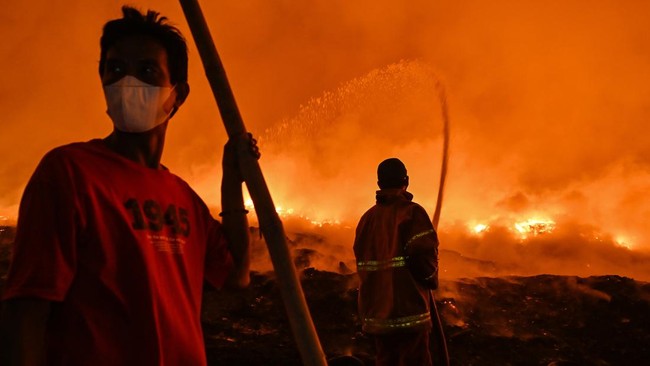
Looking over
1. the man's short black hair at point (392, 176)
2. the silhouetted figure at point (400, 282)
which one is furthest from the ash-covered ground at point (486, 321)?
the man's short black hair at point (392, 176)

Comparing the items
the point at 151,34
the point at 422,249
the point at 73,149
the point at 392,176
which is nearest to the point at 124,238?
the point at 73,149

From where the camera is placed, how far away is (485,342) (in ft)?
27.8

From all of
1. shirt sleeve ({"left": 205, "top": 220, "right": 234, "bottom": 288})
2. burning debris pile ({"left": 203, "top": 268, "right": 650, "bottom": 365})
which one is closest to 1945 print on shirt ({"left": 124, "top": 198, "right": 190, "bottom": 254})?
shirt sleeve ({"left": 205, "top": 220, "right": 234, "bottom": 288})

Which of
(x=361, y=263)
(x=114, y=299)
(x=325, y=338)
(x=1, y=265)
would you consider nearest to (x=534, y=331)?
(x=325, y=338)

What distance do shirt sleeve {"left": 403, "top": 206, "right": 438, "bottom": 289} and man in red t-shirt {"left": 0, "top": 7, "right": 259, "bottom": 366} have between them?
279 centimetres

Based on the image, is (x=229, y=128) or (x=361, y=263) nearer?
(x=229, y=128)

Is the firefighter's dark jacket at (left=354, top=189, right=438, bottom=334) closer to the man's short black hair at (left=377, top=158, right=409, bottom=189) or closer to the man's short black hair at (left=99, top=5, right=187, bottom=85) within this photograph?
the man's short black hair at (left=377, top=158, right=409, bottom=189)

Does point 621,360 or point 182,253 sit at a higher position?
point 182,253

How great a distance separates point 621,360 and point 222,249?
8.61 metres

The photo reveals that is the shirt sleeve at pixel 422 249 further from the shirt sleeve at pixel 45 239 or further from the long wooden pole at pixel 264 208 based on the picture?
the shirt sleeve at pixel 45 239

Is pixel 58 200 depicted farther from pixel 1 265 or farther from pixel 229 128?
pixel 1 265

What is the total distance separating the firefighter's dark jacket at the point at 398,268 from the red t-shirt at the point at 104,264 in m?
3.15

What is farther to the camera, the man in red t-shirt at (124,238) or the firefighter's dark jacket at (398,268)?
the firefighter's dark jacket at (398,268)

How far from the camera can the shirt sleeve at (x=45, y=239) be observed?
4.52ft
